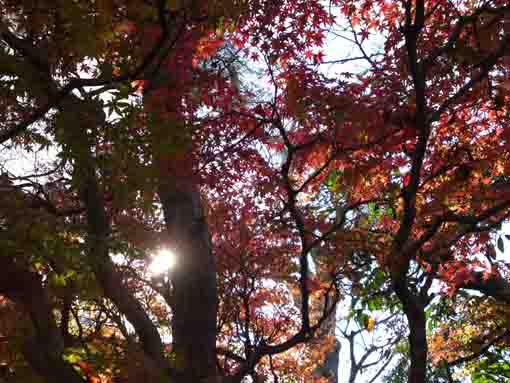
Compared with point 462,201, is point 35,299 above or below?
below

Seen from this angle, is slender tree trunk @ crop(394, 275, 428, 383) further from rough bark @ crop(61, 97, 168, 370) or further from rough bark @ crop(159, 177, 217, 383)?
rough bark @ crop(61, 97, 168, 370)

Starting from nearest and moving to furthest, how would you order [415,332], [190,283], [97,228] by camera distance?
[97,228] → [415,332] → [190,283]

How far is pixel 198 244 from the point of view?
612 cm

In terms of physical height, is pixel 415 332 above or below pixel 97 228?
below

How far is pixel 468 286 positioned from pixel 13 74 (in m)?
7.76

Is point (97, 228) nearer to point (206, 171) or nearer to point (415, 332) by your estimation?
point (206, 171)

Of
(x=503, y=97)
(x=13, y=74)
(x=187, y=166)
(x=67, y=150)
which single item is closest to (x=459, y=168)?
(x=503, y=97)

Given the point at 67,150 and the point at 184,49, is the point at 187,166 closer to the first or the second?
the point at 184,49

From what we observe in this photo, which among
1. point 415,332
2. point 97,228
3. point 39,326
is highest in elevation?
point 97,228

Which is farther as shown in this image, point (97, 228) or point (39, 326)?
point (97, 228)

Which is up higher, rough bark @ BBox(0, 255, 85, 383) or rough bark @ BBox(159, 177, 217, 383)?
rough bark @ BBox(159, 177, 217, 383)

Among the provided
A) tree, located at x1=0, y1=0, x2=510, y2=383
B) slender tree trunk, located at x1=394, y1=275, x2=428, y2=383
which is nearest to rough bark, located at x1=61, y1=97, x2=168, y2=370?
tree, located at x1=0, y1=0, x2=510, y2=383

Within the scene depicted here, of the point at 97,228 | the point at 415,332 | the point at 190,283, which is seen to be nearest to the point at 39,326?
the point at 97,228

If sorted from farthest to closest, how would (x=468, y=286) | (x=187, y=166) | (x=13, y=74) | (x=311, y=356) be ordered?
(x=311, y=356)
(x=468, y=286)
(x=187, y=166)
(x=13, y=74)
